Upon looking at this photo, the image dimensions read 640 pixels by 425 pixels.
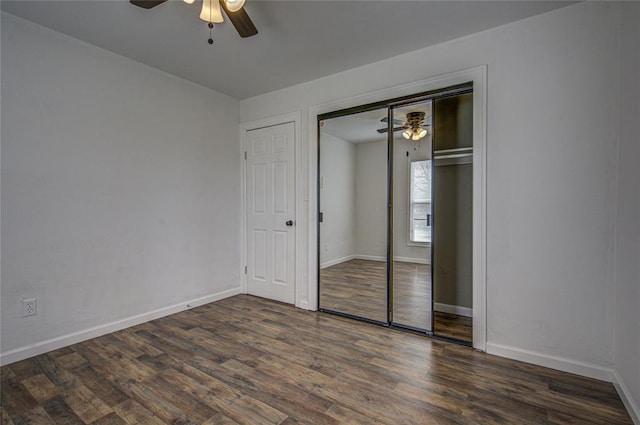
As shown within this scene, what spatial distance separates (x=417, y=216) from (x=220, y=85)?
2.66 meters

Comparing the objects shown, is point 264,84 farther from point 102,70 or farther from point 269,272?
point 269,272

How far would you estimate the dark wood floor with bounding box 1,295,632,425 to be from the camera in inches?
Result: 65.6

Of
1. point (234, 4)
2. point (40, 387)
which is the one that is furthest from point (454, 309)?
point (40, 387)

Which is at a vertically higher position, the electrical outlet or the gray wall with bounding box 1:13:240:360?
the gray wall with bounding box 1:13:240:360

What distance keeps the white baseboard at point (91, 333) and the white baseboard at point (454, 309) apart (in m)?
2.55

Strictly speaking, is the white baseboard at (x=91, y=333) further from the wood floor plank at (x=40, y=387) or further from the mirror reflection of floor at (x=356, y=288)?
the mirror reflection of floor at (x=356, y=288)

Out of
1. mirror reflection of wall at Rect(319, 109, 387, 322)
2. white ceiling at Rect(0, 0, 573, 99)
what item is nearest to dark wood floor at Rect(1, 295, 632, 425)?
mirror reflection of wall at Rect(319, 109, 387, 322)

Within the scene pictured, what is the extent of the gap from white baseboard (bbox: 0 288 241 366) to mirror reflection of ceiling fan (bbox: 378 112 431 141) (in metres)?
2.85

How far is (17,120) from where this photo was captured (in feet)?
7.40

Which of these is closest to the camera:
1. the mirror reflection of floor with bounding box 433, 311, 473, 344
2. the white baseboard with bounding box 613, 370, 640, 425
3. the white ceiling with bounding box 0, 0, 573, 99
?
the white baseboard with bounding box 613, 370, 640, 425

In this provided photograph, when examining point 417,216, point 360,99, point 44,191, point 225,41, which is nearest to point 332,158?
point 360,99

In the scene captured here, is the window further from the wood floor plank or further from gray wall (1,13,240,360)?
the wood floor plank

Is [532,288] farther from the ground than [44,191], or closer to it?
closer to it

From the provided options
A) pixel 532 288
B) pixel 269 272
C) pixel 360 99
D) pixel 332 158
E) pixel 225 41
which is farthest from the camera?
pixel 269 272
